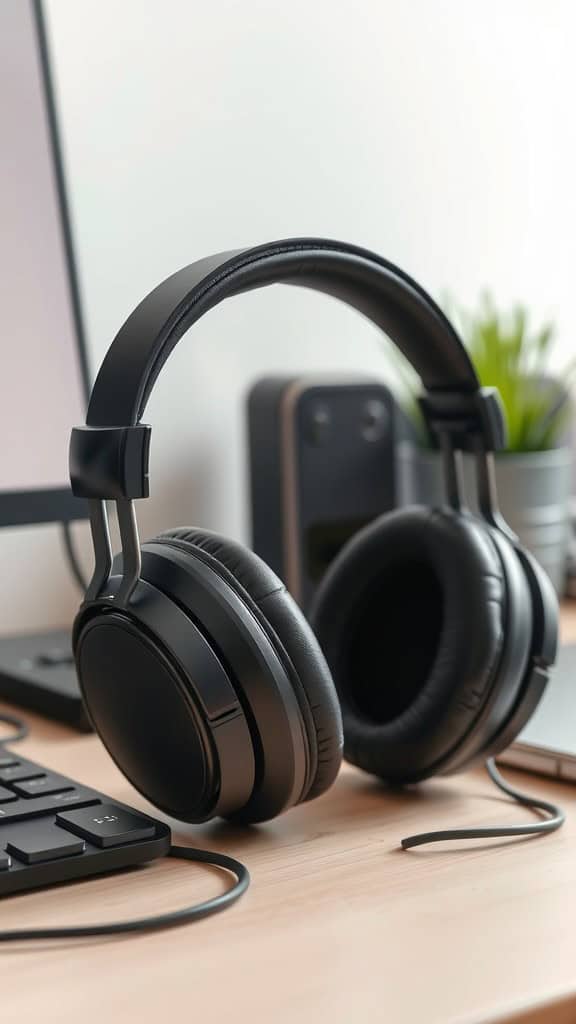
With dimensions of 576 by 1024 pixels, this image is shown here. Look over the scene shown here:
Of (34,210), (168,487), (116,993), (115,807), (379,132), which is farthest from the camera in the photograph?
(379,132)

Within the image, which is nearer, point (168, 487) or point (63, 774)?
point (63, 774)

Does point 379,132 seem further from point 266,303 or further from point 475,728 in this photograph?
point 475,728

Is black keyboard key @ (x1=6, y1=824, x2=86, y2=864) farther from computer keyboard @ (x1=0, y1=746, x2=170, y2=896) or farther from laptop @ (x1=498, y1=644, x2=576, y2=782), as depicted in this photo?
laptop @ (x1=498, y1=644, x2=576, y2=782)

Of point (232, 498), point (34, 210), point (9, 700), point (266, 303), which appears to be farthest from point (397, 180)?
point (9, 700)

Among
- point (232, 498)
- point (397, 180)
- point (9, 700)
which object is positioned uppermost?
point (397, 180)

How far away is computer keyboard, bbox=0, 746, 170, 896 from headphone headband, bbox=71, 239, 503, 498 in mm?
145

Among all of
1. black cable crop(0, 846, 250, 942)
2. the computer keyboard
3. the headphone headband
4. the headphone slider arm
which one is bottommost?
black cable crop(0, 846, 250, 942)

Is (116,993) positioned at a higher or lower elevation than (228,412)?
lower

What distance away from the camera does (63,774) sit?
67 centimetres

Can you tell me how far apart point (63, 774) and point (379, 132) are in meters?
0.78

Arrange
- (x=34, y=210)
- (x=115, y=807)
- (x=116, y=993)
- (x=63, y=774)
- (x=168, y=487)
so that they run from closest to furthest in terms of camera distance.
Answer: (x=116, y=993) → (x=115, y=807) → (x=63, y=774) → (x=34, y=210) → (x=168, y=487)

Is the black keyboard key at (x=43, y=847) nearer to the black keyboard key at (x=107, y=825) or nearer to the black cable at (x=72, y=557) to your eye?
the black keyboard key at (x=107, y=825)

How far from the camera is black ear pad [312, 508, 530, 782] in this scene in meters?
0.60

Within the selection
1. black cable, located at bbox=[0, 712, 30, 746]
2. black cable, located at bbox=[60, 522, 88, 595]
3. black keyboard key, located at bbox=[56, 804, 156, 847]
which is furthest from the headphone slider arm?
black cable, located at bbox=[60, 522, 88, 595]
